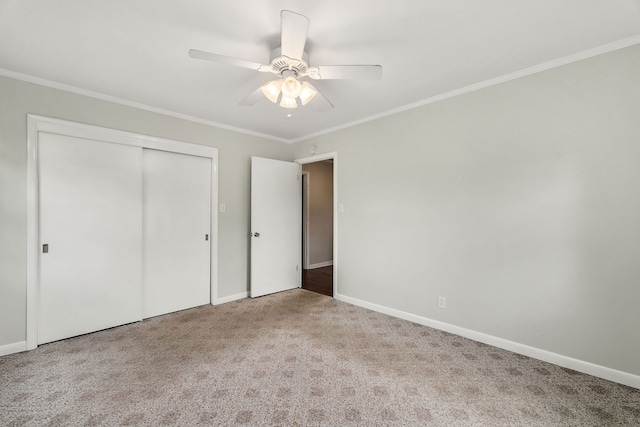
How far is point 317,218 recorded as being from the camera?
20.2ft

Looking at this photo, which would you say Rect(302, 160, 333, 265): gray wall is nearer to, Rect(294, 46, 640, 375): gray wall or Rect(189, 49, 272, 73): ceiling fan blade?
Rect(294, 46, 640, 375): gray wall

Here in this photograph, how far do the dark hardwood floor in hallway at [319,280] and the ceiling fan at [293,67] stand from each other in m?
2.96

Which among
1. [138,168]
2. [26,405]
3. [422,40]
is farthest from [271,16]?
[26,405]

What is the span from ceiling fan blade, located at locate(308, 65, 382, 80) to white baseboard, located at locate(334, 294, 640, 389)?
2.46 meters

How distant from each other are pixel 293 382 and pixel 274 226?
2429 mm

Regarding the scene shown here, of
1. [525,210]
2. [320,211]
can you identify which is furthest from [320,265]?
[525,210]

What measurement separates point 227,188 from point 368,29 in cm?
269

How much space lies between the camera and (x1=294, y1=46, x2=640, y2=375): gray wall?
1983mm

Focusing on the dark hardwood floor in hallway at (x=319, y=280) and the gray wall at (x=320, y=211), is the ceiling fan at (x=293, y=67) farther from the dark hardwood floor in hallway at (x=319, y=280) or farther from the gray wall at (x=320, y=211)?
the gray wall at (x=320, y=211)

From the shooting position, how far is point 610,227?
2.01 meters

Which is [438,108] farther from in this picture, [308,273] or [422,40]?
[308,273]

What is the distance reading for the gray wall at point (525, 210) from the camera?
1.98 meters

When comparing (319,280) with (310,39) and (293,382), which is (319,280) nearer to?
(293,382)

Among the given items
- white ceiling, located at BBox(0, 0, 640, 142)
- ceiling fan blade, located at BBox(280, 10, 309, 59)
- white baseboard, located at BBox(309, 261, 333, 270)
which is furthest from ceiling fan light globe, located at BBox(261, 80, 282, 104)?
white baseboard, located at BBox(309, 261, 333, 270)
